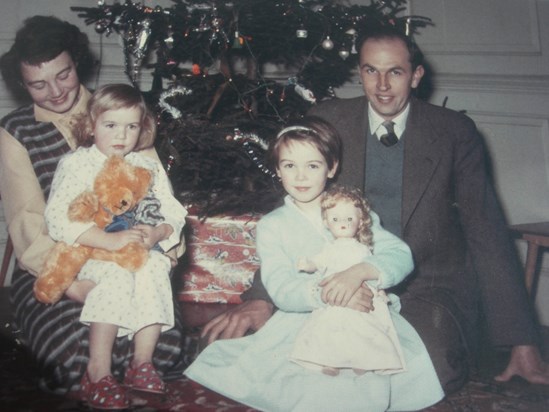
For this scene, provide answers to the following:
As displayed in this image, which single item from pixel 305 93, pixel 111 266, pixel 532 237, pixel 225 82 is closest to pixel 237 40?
pixel 225 82

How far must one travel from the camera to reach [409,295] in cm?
166

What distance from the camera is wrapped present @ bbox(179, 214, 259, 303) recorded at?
93.0 inches

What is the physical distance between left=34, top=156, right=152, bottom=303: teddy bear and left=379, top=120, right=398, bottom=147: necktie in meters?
0.66

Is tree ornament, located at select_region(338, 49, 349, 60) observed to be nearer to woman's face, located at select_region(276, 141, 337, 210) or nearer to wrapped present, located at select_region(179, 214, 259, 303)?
wrapped present, located at select_region(179, 214, 259, 303)

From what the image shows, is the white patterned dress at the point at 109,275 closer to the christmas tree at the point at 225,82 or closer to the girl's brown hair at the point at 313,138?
the girl's brown hair at the point at 313,138

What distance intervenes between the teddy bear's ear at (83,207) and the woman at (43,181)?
185mm

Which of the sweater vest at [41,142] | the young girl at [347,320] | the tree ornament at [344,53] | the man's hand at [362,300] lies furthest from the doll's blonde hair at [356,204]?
the tree ornament at [344,53]

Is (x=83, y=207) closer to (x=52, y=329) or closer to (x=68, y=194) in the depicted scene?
(x=68, y=194)

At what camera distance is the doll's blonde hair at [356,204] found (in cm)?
134

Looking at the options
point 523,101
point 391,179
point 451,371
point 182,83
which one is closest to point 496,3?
point 523,101

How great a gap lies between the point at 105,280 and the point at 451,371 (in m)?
0.88

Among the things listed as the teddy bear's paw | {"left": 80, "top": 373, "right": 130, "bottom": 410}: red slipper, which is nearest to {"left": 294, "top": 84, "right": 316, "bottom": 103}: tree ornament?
the teddy bear's paw

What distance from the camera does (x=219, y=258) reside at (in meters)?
2.42

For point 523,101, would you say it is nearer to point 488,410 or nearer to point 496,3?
point 496,3
